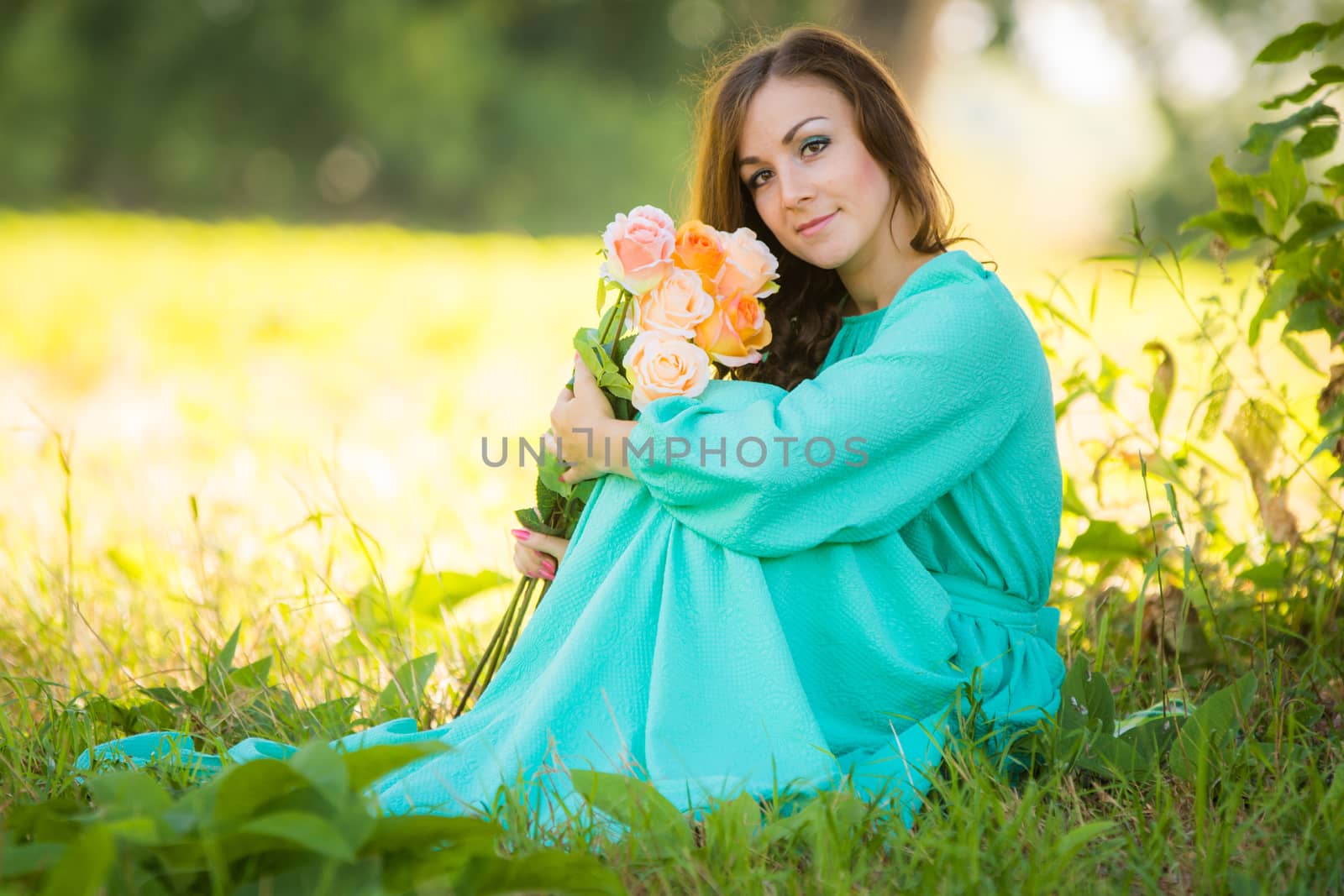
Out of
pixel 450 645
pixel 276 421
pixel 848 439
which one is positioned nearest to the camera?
pixel 848 439

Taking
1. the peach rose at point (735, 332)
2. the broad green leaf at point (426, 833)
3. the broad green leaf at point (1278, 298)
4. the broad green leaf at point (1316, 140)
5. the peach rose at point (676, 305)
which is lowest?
the broad green leaf at point (426, 833)

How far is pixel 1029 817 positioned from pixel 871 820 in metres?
0.19

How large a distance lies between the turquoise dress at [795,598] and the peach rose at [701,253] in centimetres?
17

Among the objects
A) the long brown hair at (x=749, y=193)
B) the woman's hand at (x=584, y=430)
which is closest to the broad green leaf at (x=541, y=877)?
the woman's hand at (x=584, y=430)

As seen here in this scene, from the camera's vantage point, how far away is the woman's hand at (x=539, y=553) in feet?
6.28

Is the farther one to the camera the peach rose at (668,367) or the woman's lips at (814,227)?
the woman's lips at (814,227)

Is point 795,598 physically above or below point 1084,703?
above

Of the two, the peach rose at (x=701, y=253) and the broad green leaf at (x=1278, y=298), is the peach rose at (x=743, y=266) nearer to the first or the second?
the peach rose at (x=701, y=253)

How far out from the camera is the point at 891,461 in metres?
1.65

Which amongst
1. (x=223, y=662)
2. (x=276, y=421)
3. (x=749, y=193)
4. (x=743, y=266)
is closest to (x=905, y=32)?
(x=276, y=421)

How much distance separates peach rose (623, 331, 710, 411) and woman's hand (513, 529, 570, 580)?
316mm

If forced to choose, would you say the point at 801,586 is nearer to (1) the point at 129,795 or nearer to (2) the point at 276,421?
(1) the point at 129,795

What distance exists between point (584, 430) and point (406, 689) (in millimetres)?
599

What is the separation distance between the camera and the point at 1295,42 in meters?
1.84
